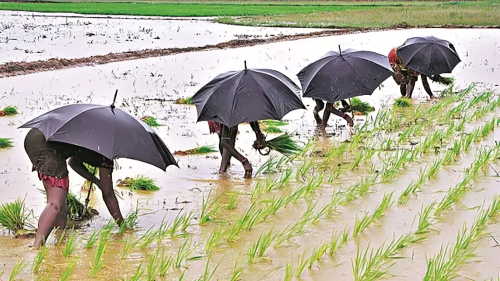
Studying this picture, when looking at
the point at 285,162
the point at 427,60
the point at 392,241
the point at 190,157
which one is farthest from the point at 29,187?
the point at 427,60

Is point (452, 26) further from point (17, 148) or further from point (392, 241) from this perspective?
point (392, 241)

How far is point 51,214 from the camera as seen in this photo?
443cm

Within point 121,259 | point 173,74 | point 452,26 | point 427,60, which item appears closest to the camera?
point 121,259

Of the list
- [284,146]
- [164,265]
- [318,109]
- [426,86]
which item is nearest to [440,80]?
[426,86]

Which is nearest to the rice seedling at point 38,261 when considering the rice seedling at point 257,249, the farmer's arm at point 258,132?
the rice seedling at point 257,249

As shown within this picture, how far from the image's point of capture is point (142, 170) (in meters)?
6.93

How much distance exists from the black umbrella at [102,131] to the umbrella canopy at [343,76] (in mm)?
3688

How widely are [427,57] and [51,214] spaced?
732 cm

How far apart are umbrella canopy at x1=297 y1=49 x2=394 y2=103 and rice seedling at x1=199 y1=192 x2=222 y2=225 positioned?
2625 millimetres

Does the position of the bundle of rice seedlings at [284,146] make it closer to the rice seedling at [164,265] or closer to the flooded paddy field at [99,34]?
the rice seedling at [164,265]

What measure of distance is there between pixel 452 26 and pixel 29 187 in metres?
22.0

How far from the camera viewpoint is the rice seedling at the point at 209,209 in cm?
503

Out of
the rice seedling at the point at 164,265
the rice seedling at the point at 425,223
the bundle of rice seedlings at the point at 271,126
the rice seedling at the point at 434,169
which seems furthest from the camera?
the bundle of rice seedlings at the point at 271,126

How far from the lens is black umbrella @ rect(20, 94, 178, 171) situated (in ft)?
14.0
